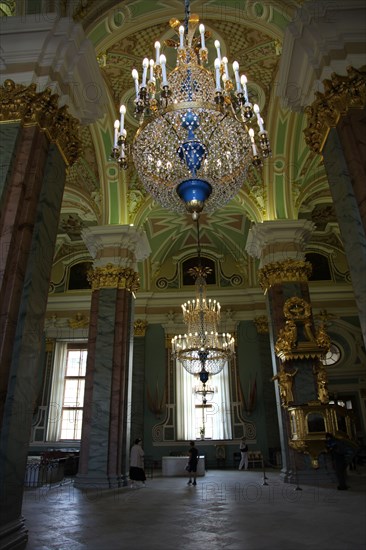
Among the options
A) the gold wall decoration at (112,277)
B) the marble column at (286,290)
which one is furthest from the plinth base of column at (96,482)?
the gold wall decoration at (112,277)

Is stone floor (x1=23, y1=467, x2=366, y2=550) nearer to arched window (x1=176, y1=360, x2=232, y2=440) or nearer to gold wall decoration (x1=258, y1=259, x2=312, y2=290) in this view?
gold wall decoration (x1=258, y1=259, x2=312, y2=290)

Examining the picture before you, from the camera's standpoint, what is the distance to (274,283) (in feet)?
Result: 31.3

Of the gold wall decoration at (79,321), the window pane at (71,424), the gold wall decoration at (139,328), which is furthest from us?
the gold wall decoration at (79,321)

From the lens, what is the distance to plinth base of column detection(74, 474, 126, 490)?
8.05 meters

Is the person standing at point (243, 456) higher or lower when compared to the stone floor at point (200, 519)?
higher

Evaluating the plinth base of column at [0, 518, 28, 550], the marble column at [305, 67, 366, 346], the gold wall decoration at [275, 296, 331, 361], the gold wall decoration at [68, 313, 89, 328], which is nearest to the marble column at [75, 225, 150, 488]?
the gold wall decoration at [275, 296, 331, 361]

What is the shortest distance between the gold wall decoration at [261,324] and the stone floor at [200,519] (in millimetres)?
7301

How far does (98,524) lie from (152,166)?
4260 mm

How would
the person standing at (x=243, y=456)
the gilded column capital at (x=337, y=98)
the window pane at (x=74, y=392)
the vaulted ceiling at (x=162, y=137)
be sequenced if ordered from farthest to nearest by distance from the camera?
the window pane at (x=74, y=392) → the person standing at (x=243, y=456) → the vaulted ceiling at (x=162, y=137) → the gilded column capital at (x=337, y=98)

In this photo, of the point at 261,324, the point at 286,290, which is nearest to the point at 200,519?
the point at 286,290

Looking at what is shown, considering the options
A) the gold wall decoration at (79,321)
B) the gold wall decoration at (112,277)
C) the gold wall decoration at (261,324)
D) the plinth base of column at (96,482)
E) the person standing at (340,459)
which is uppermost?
the gold wall decoration at (79,321)

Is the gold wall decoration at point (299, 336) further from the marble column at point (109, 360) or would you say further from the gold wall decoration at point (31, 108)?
the gold wall decoration at point (31, 108)

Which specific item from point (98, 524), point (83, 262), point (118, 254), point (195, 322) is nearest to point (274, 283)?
point (195, 322)

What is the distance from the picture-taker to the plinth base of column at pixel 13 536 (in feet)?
11.5
